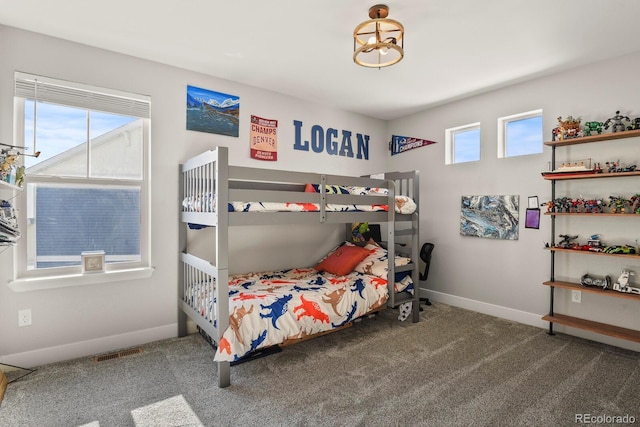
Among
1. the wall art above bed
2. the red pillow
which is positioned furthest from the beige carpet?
the wall art above bed

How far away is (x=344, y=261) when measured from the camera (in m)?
3.53

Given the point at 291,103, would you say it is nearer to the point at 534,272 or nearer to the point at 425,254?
the point at 425,254

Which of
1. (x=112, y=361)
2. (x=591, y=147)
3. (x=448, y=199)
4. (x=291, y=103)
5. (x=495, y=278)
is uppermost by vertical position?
(x=291, y=103)

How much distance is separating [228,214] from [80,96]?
1.60m

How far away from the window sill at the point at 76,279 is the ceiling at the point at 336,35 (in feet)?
5.95

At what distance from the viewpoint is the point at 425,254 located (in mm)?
4016

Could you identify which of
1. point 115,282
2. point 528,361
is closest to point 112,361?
point 115,282

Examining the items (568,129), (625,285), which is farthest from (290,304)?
(568,129)

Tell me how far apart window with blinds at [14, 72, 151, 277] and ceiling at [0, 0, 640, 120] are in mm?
458

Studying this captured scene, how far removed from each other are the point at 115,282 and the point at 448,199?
142 inches

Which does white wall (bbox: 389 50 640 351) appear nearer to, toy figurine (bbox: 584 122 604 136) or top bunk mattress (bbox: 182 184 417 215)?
toy figurine (bbox: 584 122 604 136)

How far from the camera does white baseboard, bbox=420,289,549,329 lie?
330cm

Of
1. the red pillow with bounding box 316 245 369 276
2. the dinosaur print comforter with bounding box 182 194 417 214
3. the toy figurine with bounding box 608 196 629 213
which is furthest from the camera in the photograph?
the red pillow with bounding box 316 245 369 276

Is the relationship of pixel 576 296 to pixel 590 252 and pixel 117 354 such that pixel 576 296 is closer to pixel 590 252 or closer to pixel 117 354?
pixel 590 252
